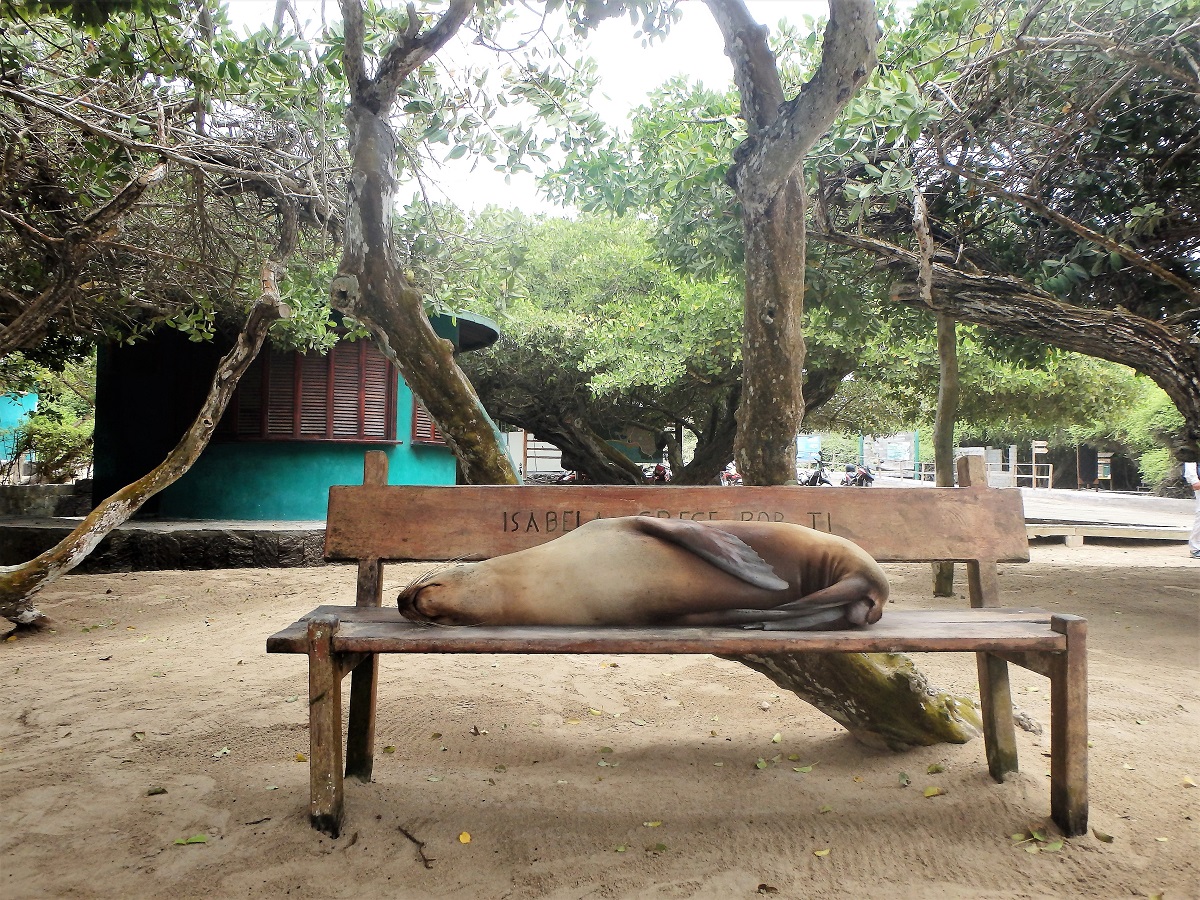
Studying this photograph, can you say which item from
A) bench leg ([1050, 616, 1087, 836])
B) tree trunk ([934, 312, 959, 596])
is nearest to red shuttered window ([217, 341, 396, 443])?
tree trunk ([934, 312, 959, 596])

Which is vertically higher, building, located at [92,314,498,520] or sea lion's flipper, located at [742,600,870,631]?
building, located at [92,314,498,520]

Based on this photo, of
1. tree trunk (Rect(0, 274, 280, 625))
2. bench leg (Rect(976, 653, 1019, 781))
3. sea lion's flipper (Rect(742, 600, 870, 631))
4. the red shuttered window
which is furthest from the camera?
the red shuttered window

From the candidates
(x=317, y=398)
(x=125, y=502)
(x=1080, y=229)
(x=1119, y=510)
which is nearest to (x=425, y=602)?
(x=125, y=502)

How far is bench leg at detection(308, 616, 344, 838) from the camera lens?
7.26ft

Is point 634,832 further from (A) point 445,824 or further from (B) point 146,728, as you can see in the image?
(B) point 146,728

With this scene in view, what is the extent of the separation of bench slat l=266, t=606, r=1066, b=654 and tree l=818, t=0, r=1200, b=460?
3587 mm

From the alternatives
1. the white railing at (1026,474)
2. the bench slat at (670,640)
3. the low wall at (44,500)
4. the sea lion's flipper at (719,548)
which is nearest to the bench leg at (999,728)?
the bench slat at (670,640)

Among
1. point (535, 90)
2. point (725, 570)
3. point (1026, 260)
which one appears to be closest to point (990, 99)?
point (1026, 260)

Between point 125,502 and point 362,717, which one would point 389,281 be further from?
point 125,502

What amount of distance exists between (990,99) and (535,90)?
130 inches

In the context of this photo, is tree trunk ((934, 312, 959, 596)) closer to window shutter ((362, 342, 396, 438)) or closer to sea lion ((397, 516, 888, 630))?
sea lion ((397, 516, 888, 630))

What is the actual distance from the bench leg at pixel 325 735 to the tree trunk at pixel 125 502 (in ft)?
11.9

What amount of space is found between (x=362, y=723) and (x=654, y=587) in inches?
44.9

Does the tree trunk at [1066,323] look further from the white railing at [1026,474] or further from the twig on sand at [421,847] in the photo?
the white railing at [1026,474]
